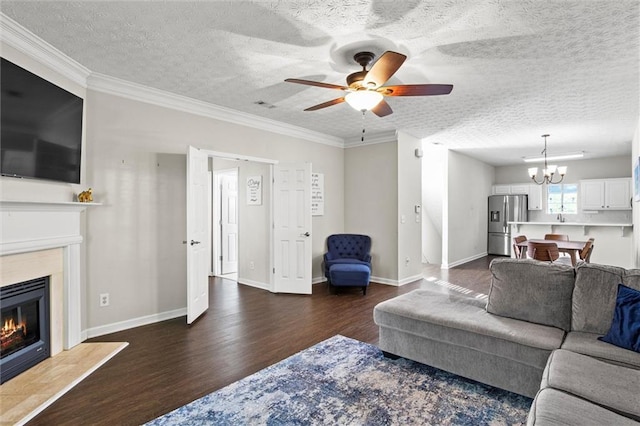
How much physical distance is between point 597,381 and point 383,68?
2217 mm

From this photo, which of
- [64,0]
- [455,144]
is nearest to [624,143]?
[455,144]

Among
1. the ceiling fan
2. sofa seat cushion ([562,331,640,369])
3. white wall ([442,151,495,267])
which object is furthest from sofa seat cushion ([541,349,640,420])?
white wall ([442,151,495,267])

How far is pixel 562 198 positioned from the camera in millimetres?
9055

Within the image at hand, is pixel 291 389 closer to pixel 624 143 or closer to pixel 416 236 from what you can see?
pixel 416 236

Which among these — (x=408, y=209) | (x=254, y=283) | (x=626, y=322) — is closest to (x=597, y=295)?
(x=626, y=322)

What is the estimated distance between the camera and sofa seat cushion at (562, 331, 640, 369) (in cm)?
183

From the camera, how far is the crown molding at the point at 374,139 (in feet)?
18.6

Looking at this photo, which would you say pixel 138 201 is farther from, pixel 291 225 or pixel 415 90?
pixel 415 90

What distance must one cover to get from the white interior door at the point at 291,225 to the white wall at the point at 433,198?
131 inches

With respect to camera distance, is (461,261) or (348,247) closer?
(348,247)

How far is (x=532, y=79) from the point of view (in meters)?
3.36

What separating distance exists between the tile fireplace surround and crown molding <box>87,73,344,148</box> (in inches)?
52.5

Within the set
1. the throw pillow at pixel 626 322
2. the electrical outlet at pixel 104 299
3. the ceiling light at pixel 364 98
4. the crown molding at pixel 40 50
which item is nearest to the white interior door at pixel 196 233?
the electrical outlet at pixel 104 299

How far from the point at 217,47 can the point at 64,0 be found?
1023mm
